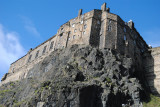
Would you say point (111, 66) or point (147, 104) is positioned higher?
point (111, 66)

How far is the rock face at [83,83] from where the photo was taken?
86.9 feet

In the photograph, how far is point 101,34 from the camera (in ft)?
131

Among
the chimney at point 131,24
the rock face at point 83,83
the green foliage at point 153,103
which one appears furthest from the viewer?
the chimney at point 131,24

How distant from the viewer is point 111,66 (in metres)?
33.3

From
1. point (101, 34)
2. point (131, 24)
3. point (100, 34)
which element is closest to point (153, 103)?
point (101, 34)

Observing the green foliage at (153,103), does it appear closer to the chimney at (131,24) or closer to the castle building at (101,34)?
the castle building at (101,34)

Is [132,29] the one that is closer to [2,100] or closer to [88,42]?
[88,42]

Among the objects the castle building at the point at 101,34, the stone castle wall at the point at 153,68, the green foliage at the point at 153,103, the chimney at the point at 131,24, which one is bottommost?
the green foliage at the point at 153,103

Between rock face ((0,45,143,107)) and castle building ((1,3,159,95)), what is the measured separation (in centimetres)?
262

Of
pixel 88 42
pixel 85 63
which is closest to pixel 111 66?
pixel 85 63

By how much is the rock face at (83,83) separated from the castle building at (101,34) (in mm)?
2621

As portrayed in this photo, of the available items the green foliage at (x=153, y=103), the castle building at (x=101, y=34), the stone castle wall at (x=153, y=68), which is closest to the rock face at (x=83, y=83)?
the green foliage at (x=153, y=103)

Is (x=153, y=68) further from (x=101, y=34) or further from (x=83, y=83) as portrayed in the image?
(x=83, y=83)

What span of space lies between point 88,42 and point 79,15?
8.53 m
